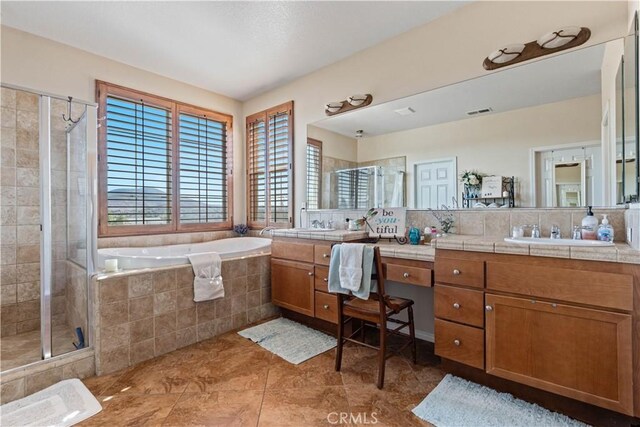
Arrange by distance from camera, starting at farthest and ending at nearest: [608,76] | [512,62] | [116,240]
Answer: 1. [116,240]
2. [512,62]
3. [608,76]

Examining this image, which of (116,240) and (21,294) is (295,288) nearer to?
(116,240)

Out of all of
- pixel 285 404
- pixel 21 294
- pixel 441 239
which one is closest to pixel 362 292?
pixel 441 239

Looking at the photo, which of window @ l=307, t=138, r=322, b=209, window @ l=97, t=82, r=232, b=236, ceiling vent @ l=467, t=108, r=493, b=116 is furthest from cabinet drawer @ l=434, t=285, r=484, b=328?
window @ l=97, t=82, r=232, b=236

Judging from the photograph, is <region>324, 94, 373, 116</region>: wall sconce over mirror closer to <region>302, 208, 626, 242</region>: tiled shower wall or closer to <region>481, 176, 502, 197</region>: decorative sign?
<region>302, 208, 626, 242</region>: tiled shower wall

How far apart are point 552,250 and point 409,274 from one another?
2.70 ft

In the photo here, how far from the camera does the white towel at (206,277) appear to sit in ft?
8.43

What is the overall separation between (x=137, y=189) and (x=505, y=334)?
3.47m

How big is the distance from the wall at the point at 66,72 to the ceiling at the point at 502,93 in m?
2.26

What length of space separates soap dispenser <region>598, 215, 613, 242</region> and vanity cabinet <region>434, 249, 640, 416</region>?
1.41ft

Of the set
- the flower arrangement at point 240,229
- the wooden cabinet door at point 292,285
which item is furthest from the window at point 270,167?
the wooden cabinet door at point 292,285

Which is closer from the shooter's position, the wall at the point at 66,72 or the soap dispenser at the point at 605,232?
the soap dispenser at the point at 605,232

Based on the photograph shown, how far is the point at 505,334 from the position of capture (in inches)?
66.0

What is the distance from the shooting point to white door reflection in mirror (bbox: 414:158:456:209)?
7.92 feet

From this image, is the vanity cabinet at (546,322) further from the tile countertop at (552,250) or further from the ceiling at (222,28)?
the ceiling at (222,28)
